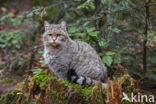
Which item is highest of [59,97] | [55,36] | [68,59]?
[55,36]

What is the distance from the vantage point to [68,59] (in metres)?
3.73

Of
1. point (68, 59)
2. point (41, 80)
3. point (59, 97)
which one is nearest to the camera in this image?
point (59, 97)

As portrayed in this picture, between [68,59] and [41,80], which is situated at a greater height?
[68,59]

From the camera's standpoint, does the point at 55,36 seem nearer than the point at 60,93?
No

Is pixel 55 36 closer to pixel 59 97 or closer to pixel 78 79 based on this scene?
pixel 78 79

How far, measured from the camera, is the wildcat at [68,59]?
368cm

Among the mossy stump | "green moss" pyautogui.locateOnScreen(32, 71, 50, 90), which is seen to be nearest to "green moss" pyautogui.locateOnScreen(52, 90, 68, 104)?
the mossy stump

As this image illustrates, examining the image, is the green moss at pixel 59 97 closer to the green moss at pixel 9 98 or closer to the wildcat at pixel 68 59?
the wildcat at pixel 68 59

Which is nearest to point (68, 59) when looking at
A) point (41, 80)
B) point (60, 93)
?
point (41, 80)

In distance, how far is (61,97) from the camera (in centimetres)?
310

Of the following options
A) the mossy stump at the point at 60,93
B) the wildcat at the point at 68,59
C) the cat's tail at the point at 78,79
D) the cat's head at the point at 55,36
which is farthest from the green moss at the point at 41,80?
the cat's head at the point at 55,36

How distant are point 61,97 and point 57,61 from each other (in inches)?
32.7

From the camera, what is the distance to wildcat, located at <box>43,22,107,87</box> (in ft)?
12.1

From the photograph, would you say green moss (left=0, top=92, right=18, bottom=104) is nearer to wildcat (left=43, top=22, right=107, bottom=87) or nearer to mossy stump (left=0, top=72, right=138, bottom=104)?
mossy stump (left=0, top=72, right=138, bottom=104)
